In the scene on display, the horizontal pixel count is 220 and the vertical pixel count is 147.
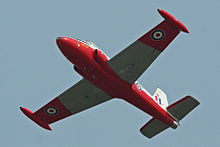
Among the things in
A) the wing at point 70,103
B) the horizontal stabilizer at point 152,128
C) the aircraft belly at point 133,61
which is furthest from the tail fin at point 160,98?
the aircraft belly at point 133,61

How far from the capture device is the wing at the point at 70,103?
31203 mm

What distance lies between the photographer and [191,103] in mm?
30656

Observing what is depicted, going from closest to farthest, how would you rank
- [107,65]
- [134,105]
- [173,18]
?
[173,18] → [107,65] → [134,105]

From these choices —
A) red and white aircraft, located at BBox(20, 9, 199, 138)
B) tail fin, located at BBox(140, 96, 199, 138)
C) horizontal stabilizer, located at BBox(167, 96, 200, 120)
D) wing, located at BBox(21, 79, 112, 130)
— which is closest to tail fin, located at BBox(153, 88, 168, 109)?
red and white aircraft, located at BBox(20, 9, 199, 138)

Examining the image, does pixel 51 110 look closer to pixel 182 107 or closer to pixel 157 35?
pixel 182 107

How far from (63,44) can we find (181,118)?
1008 centimetres

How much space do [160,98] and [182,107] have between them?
2.60m

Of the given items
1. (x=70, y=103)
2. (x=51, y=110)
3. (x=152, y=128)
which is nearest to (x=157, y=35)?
(x=152, y=128)

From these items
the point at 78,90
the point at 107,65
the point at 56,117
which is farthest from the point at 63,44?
the point at 56,117

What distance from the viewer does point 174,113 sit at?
31656 mm

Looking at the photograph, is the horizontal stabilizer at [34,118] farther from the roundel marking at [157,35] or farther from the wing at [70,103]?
the roundel marking at [157,35]

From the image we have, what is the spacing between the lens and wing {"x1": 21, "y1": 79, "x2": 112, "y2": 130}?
3120 centimetres

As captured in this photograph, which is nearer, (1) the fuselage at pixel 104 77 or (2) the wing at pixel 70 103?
(1) the fuselage at pixel 104 77

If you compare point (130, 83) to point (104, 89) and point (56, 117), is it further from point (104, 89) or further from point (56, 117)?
point (56, 117)
